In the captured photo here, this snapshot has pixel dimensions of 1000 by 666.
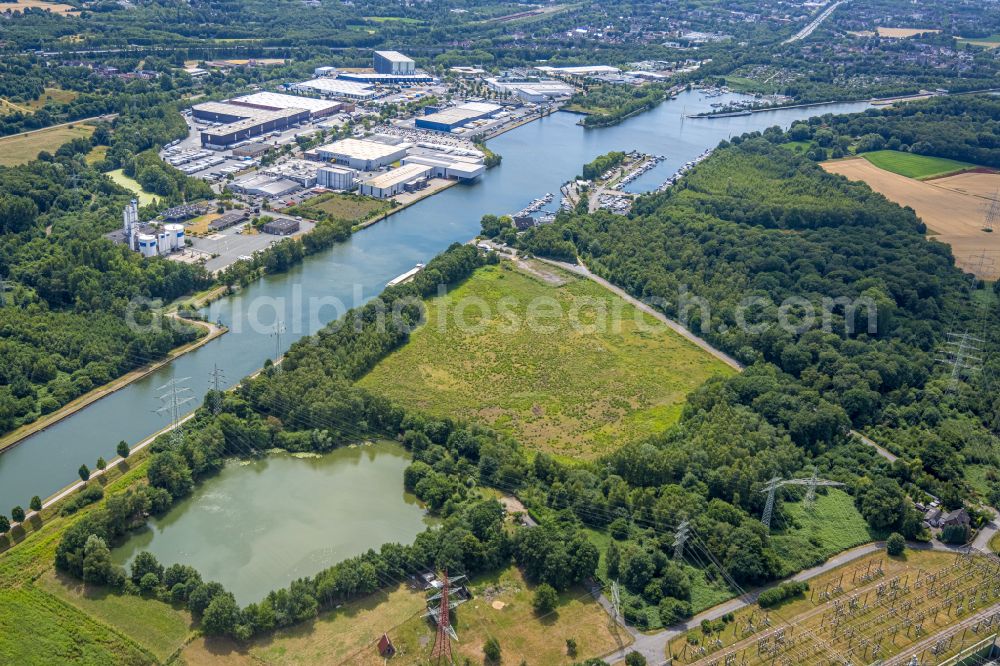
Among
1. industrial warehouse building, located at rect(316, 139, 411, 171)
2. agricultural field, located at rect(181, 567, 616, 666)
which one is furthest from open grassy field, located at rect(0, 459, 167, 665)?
industrial warehouse building, located at rect(316, 139, 411, 171)

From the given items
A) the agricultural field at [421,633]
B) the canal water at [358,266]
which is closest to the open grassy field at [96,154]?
the canal water at [358,266]

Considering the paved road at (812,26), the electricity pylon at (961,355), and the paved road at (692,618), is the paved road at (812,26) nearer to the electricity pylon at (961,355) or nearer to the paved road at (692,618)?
the electricity pylon at (961,355)

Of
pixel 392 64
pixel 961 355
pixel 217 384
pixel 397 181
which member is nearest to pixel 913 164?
pixel 961 355

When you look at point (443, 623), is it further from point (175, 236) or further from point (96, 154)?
point (96, 154)

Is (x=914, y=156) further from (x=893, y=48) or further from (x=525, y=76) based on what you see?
(x=893, y=48)

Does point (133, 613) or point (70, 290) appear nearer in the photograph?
point (133, 613)

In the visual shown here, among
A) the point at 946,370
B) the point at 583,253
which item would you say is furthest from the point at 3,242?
the point at 946,370
